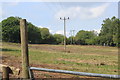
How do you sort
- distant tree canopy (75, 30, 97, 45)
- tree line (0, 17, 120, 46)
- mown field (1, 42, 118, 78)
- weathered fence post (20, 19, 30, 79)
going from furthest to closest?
distant tree canopy (75, 30, 97, 45)
tree line (0, 17, 120, 46)
mown field (1, 42, 118, 78)
weathered fence post (20, 19, 30, 79)

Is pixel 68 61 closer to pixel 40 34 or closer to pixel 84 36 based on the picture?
pixel 40 34

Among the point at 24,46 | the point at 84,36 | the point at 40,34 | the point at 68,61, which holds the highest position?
the point at 40,34

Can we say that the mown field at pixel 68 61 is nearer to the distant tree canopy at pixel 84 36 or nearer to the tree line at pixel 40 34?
the tree line at pixel 40 34

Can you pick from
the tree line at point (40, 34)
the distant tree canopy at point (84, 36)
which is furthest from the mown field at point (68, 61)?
the distant tree canopy at point (84, 36)

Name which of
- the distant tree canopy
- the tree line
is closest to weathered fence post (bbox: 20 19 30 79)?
the tree line

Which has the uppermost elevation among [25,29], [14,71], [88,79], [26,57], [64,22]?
[64,22]

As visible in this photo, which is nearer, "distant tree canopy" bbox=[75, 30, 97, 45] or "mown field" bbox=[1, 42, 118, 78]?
"mown field" bbox=[1, 42, 118, 78]

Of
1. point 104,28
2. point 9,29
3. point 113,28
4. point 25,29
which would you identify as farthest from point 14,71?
point 104,28

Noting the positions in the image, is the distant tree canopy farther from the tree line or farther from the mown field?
the mown field

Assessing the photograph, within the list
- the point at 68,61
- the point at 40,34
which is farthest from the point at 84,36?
the point at 68,61

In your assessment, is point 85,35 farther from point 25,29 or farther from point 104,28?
point 25,29

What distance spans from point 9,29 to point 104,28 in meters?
31.3

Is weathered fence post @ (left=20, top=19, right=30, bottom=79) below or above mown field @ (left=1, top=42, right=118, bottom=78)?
above

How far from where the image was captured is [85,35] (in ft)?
265
